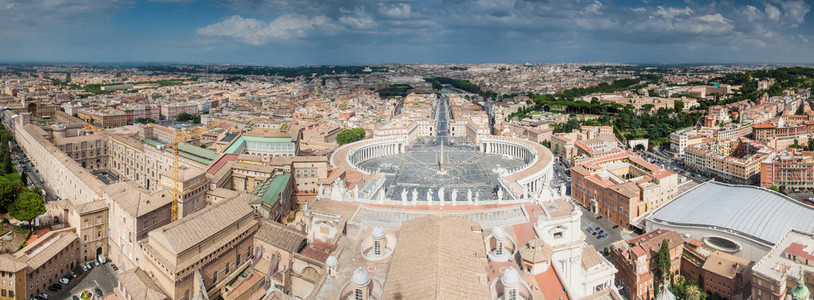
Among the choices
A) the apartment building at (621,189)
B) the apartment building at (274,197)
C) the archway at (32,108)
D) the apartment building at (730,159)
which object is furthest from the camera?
the archway at (32,108)

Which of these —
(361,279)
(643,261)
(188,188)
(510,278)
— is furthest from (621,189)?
(188,188)

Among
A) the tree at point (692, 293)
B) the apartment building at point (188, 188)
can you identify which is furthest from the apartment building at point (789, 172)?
the apartment building at point (188, 188)

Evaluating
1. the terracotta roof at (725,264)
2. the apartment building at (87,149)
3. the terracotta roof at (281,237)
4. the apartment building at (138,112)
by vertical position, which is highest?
the apartment building at (138,112)

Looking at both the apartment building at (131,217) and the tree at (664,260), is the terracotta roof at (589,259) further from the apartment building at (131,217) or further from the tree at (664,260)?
the apartment building at (131,217)

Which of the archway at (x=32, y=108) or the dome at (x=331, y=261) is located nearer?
the dome at (x=331, y=261)

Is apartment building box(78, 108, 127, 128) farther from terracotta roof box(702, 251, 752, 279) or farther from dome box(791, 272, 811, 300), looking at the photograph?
dome box(791, 272, 811, 300)

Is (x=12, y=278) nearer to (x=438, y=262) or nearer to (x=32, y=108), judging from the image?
(x=438, y=262)
